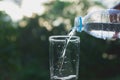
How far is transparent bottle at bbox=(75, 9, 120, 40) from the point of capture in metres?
1.19

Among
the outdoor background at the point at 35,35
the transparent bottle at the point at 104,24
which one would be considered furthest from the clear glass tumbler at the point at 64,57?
the outdoor background at the point at 35,35

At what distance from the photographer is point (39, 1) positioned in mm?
3879

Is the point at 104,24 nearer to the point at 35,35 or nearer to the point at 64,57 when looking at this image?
the point at 64,57

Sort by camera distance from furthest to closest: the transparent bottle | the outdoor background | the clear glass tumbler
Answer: the outdoor background
the transparent bottle
the clear glass tumbler

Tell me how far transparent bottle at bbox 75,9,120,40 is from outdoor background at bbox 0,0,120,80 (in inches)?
96.7

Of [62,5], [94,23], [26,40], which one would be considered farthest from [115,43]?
[94,23]

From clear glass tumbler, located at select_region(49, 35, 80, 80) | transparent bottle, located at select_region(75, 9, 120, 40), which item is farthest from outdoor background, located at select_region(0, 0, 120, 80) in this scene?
clear glass tumbler, located at select_region(49, 35, 80, 80)

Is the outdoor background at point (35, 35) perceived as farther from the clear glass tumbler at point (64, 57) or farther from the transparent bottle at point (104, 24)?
the clear glass tumbler at point (64, 57)

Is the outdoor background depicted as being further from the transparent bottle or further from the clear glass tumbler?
the clear glass tumbler

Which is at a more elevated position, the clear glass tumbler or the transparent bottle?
the transparent bottle

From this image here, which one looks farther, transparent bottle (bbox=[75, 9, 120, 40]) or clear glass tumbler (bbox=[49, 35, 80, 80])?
transparent bottle (bbox=[75, 9, 120, 40])

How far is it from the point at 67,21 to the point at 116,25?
2.62 meters

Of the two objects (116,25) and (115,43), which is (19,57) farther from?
(116,25)

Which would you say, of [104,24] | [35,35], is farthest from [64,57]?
[35,35]
